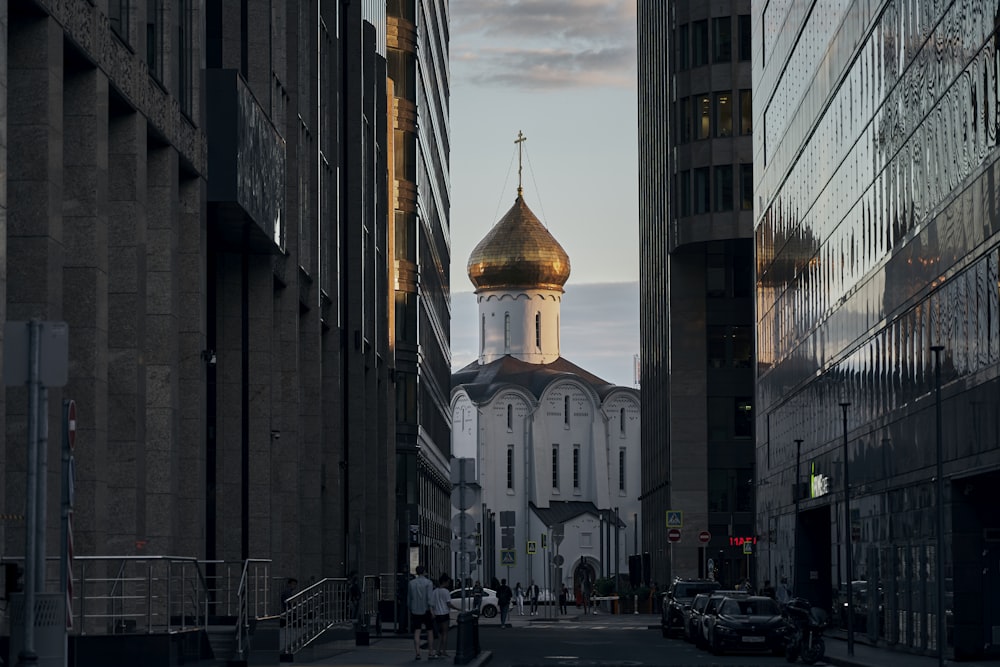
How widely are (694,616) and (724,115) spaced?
38037 mm

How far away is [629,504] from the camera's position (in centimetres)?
15538

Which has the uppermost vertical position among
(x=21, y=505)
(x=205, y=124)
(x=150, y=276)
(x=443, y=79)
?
(x=443, y=79)

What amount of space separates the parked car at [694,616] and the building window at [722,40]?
3657 centimetres

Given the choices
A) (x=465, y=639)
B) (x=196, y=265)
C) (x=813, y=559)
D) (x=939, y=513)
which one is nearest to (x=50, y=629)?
(x=465, y=639)

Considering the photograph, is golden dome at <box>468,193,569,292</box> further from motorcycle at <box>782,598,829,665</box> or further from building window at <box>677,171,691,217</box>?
motorcycle at <box>782,598,829,665</box>

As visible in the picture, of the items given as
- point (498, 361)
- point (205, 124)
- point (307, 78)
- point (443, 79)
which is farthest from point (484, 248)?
point (205, 124)

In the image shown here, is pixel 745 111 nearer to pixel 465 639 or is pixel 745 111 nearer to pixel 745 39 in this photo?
pixel 745 39

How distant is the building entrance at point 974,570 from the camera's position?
3409cm

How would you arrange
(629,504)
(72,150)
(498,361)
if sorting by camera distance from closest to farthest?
(72,150) → (629,504) → (498,361)

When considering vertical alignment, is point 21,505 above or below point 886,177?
below

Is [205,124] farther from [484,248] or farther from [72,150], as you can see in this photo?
[484,248]

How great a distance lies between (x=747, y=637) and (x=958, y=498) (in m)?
5.56

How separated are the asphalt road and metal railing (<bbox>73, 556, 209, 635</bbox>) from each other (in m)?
10.5

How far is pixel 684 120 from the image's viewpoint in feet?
261
